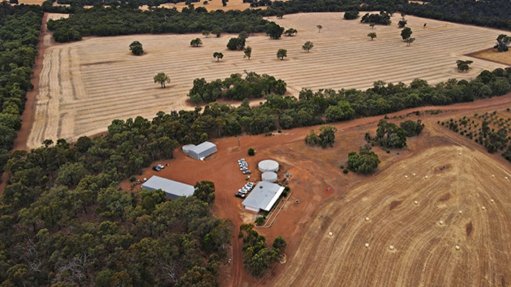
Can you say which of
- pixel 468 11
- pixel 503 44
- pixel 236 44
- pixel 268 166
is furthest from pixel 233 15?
pixel 268 166

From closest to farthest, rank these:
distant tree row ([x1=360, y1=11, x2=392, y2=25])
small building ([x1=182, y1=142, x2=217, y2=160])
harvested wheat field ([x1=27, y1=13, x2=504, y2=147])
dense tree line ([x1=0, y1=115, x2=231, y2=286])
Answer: dense tree line ([x1=0, y1=115, x2=231, y2=286]) → small building ([x1=182, y1=142, x2=217, y2=160]) → harvested wheat field ([x1=27, y1=13, x2=504, y2=147]) → distant tree row ([x1=360, y1=11, x2=392, y2=25])

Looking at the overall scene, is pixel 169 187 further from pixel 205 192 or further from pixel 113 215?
pixel 113 215

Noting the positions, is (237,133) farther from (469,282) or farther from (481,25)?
(481,25)

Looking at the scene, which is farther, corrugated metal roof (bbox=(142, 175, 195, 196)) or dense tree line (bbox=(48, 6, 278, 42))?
dense tree line (bbox=(48, 6, 278, 42))

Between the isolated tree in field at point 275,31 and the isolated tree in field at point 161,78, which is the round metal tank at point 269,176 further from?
the isolated tree in field at point 275,31

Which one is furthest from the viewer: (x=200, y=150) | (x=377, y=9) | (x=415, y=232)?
(x=377, y=9)

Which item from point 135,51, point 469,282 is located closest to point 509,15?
point 135,51

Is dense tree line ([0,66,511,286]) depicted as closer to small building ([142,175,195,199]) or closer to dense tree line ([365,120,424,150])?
small building ([142,175,195,199])

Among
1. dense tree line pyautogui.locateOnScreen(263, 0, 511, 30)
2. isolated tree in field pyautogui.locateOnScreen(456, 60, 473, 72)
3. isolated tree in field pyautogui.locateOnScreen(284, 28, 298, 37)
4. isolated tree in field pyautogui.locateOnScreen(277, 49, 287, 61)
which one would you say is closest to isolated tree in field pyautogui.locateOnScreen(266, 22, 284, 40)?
isolated tree in field pyautogui.locateOnScreen(284, 28, 298, 37)
